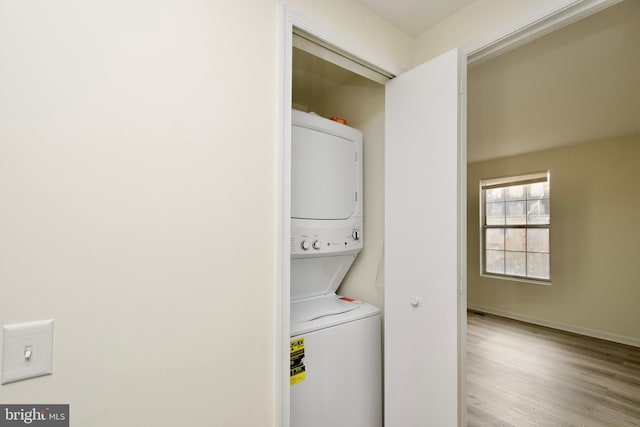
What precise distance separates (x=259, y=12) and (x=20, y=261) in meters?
1.07

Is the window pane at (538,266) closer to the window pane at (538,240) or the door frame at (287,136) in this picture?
the window pane at (538,240)

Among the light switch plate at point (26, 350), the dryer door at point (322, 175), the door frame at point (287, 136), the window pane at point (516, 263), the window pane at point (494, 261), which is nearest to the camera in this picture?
the light switch plate at point (26, 350)

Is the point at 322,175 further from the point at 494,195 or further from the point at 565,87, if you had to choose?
the point at 494,195

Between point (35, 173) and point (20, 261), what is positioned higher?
point (35, 173)

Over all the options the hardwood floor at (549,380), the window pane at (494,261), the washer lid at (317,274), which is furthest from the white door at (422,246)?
the window pane at (494,261)

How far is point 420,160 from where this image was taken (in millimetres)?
1456

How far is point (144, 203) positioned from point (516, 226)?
212 inches

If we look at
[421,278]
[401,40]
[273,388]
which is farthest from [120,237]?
[401,40]

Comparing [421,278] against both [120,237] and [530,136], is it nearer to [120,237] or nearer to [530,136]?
[120,237]

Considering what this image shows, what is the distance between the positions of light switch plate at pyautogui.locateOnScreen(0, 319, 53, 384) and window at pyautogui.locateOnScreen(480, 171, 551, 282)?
5.51m

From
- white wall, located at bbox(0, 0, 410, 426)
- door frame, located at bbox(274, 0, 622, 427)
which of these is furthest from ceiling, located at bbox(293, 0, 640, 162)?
white wall, located at bbox(0, 0, 410, 426)

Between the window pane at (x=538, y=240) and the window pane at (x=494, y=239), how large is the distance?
40 centimetres

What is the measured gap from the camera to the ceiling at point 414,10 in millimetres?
1421

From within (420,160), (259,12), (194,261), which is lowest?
(194,261)
